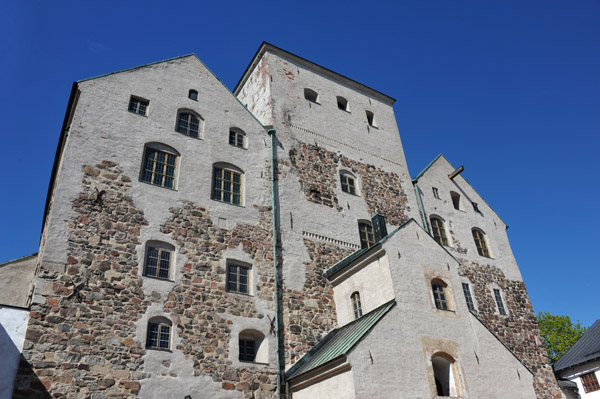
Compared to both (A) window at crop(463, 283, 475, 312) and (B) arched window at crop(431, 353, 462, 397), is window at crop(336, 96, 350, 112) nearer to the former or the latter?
(A) window at crop(463, 283, 475, 312)

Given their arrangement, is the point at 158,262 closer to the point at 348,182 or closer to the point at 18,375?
the point at 18,375

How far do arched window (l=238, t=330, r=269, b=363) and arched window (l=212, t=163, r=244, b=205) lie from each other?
5.00m

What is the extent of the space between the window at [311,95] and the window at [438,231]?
27.9ft

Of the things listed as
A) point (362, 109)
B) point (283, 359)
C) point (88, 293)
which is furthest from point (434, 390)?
point (362, 109)

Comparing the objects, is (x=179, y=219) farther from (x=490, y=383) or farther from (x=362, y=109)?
(x=362, y=109)

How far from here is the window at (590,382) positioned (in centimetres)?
2506

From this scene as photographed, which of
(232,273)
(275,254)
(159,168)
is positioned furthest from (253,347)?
(159,168)

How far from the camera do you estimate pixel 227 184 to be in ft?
60.3

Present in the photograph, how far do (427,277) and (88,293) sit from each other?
10.9 metres

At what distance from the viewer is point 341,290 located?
17.9 m

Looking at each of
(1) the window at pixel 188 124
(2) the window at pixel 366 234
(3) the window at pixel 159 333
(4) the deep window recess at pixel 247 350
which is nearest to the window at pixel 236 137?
(1) the window at pixel 188 124

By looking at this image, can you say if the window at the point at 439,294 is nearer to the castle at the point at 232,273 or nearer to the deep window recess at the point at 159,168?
the castle at the point at 232,273

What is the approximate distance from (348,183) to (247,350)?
379 inches

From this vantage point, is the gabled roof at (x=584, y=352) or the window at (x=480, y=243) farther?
the gabled roof at (x=584, y=352)
